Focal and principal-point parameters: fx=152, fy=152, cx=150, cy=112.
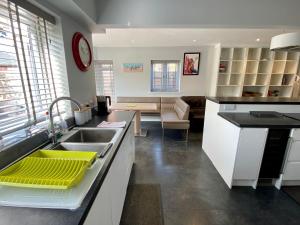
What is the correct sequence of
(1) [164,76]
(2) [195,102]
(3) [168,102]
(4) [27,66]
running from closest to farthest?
(4) [27,66]
(2) [195,102]
(3) [168,102]
(1) [164,76]

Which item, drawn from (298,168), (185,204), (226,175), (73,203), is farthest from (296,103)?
(73,203)

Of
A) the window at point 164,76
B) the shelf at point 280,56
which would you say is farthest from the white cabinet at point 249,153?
the shelf at point 280,56

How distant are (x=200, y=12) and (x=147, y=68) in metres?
3.23

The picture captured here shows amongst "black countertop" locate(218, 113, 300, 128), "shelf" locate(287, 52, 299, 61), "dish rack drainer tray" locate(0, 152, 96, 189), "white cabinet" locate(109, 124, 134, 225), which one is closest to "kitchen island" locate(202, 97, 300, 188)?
"black countertop" locate(218, 113, 300, 128)

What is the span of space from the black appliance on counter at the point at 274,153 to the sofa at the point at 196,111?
7.94 feet

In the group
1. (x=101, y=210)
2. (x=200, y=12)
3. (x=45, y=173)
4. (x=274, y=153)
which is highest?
(x=200, y=12)

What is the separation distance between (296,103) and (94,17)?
10.3 ft

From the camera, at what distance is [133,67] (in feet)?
16.9

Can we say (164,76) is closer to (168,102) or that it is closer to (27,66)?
(168,102)

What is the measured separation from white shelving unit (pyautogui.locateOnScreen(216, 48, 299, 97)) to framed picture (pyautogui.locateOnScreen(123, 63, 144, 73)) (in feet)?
8.33

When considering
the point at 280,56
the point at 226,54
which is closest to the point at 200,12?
the point at 226,54

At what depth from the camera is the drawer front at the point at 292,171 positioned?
1.98 meters

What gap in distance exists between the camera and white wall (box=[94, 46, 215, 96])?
500 cm

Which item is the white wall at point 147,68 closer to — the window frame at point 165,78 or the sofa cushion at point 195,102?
the window frame at point 165,78
